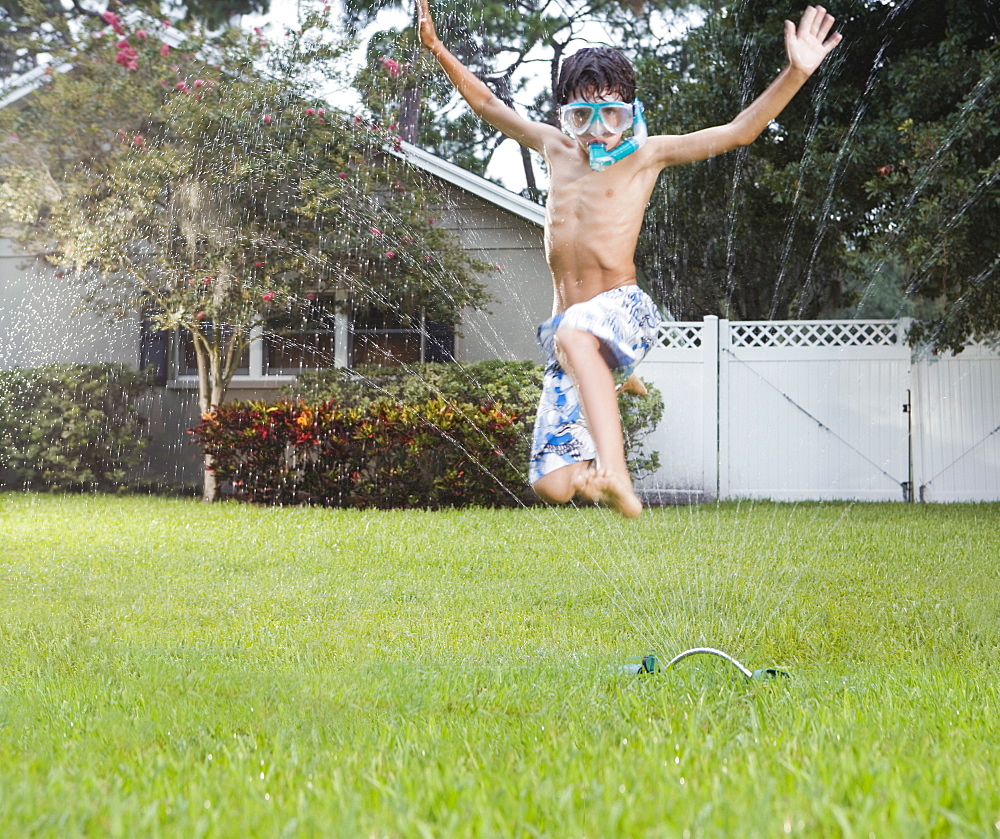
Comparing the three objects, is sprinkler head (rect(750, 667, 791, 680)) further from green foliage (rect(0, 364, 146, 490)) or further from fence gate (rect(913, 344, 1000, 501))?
green foliage (rect(0, 364, 146, 490))

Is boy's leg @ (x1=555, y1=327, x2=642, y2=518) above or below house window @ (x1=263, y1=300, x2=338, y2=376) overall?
below

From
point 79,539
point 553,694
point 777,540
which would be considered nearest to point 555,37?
point 777,540

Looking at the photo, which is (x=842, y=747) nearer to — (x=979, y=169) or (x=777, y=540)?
(x=777, y=540)

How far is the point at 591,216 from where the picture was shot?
10.7 ft

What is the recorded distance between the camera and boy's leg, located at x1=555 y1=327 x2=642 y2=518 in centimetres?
304

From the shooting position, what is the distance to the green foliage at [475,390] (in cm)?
982

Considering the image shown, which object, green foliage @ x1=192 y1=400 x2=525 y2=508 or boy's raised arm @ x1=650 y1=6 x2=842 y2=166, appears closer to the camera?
boy's raised arm @ x1=650 y1=6 x2=842 y2=166

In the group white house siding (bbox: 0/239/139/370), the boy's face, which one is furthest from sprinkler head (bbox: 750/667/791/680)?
white house siding (bbox: 0/239/139/370)

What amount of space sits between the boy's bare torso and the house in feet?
24.7

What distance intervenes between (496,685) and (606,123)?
1.92 m

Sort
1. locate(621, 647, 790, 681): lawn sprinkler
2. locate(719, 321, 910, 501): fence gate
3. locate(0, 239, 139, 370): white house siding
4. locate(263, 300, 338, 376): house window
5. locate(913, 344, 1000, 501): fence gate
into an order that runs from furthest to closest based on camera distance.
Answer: locate(0, 239, 139, 370): white house siding < locate(263, 300, 338, 376): house window < locate(719, 321, 910, 501): fence gate < locate(913, 344, 1000, 501): fence gate < locate(621, 647, 790, 681): lawn sprinkler

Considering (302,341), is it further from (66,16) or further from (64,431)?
(66,16)

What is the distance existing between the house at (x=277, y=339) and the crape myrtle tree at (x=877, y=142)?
205 cm

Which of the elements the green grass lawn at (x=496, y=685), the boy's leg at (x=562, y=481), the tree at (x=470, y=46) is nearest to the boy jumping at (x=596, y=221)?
the boy's leg at (x=562, y=481)
